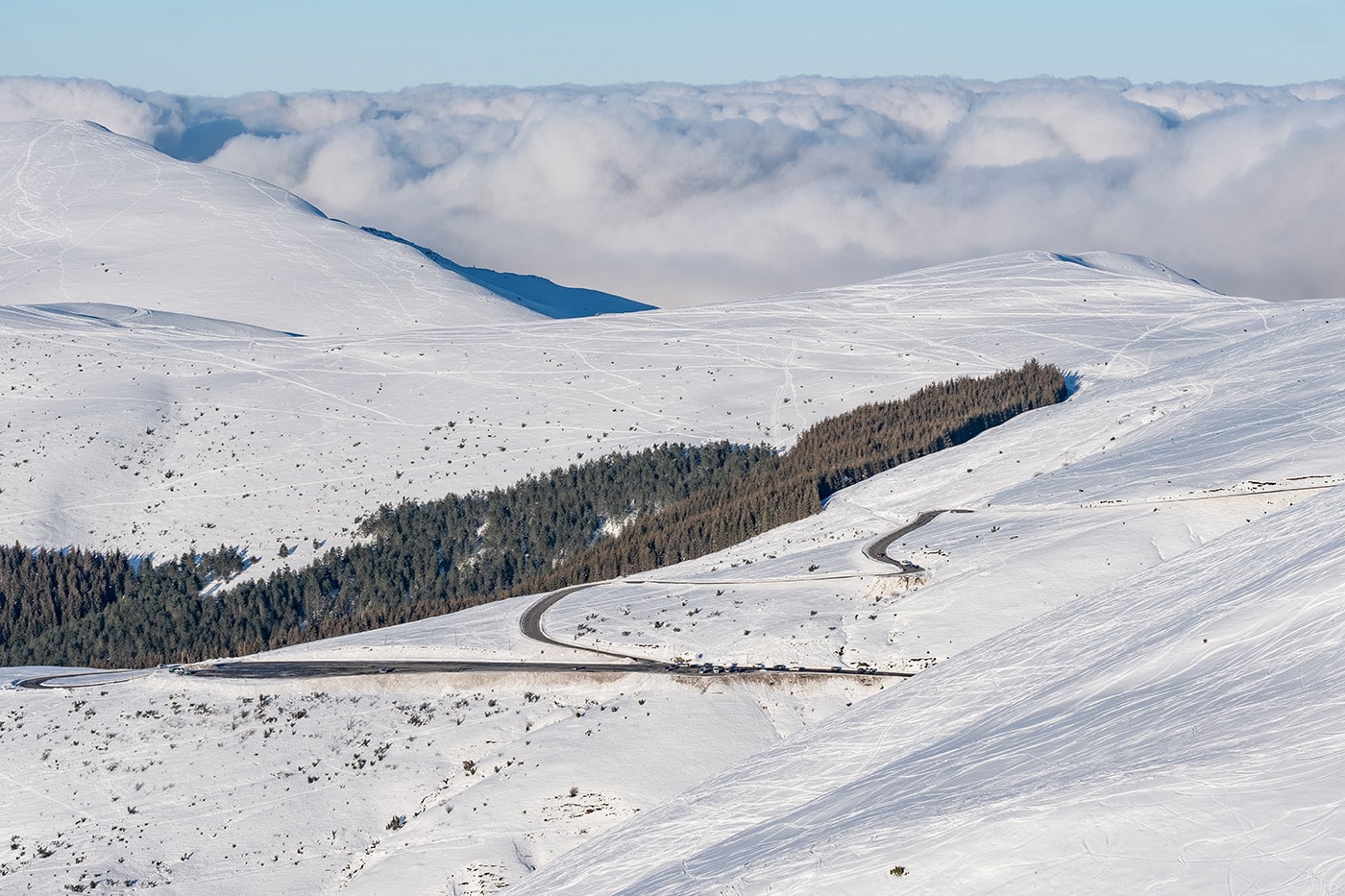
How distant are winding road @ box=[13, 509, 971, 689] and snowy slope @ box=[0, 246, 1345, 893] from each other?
95cm

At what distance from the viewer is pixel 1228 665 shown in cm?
2730

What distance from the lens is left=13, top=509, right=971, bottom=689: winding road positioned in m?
58.4

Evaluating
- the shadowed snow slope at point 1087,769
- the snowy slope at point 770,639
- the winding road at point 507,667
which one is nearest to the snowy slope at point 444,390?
the snowy slope at point 770,639

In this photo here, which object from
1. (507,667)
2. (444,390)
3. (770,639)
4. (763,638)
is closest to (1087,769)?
(770,639)

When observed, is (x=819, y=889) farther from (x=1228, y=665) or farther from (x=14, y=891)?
(x=14, y=891)

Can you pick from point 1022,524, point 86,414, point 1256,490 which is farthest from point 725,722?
point 86,414

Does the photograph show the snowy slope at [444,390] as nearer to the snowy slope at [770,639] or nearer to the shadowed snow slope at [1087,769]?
the snowy slope at [770,639]

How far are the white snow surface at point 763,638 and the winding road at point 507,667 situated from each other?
2.86 ft

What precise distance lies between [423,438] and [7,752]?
6862cm

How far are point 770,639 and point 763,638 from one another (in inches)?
15.4

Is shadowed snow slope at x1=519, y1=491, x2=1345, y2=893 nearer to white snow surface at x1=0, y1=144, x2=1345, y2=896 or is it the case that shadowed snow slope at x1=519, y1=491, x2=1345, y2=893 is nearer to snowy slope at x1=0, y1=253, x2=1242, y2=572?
white snow surface at x1=0, y1=144, x2=1345, y2=896

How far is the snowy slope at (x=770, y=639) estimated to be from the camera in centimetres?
2264

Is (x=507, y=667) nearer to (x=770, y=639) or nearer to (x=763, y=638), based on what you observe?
(x=763, y=638)

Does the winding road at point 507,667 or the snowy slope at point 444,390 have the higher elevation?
the snowy slope at point 444,390
